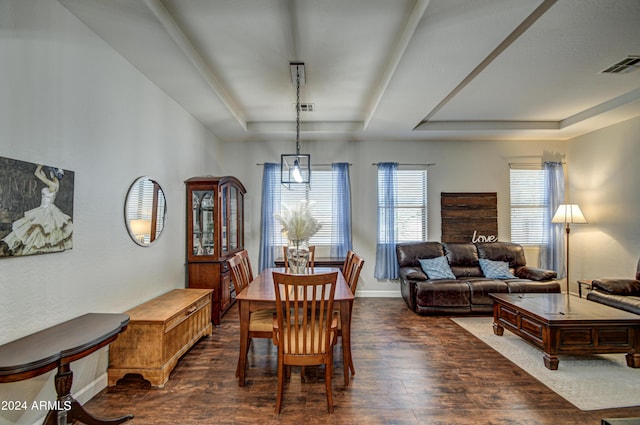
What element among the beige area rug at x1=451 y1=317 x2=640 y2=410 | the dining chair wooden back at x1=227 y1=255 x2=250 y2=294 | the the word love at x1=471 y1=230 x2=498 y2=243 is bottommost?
the beige area rug at x1=451 y1=317 x2=640 y2=410

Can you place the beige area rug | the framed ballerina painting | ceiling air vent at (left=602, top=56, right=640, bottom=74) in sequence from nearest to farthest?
the framed ballerina painting → the beige area rug → ceiling air vent at (left=602, top=56, right=640, bottom=74)

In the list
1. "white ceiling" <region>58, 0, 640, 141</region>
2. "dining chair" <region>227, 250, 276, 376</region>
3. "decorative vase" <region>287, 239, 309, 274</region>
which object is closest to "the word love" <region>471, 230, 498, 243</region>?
"white ceiling" <region>58, 0, 640, 141</region>

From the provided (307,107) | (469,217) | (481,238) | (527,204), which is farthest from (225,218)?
(527,204)

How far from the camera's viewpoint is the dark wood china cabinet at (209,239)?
150 inches

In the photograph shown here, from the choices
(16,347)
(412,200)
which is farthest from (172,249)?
(412,200)

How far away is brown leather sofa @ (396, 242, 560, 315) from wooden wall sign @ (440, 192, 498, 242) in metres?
0.28

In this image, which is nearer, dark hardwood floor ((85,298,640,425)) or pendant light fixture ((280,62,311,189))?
dark hardwood floor ((85,298,640,425))

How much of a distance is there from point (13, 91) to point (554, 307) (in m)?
4.78

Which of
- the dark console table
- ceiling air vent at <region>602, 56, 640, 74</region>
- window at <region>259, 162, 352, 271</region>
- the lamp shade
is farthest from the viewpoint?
window at <region>259, 162, 352, 271</region>

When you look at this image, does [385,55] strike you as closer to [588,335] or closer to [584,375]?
[588,335]

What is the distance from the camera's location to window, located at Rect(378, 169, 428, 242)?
5277 mm

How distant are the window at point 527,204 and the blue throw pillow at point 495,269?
917mm

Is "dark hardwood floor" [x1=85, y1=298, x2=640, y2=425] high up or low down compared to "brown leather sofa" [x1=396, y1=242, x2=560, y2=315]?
down

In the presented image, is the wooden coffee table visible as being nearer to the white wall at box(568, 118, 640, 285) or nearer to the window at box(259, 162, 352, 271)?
the white wall at box(568, 118, 640, 285)
